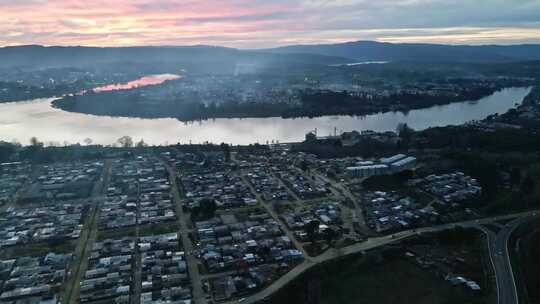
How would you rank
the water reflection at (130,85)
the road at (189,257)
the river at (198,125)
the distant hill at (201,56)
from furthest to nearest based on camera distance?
the distant hill at (201,56)
the water reflection at (130,85)
the river at (198,125)
the road at (189,257)

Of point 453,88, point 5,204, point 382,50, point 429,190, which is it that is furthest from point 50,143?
point 382,50

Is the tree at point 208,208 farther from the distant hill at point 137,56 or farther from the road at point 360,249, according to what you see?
the distant hill at point 137,56

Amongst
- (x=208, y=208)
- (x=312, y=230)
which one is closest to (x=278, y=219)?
(x=312, y=230)

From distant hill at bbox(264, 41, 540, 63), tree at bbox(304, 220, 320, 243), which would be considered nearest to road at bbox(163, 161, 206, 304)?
tree at bbox(304, 220, 320, 243)

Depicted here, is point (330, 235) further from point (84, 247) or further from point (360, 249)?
point (84, 247)

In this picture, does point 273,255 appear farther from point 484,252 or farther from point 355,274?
point 484,252

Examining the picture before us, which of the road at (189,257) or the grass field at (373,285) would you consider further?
the road at (189,257)

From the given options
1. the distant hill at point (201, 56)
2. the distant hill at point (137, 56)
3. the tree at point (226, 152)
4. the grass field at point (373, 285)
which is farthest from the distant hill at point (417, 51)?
the grass field at point (373, 285)
